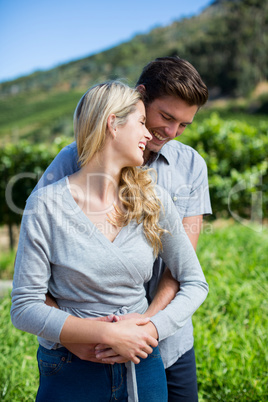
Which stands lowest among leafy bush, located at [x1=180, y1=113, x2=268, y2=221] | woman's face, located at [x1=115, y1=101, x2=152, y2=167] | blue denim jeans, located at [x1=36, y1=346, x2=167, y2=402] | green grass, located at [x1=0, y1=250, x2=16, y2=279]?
green grass, located at [x1=0, y1=250, x2=16, y2=279]

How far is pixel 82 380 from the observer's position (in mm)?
Answer: 1498

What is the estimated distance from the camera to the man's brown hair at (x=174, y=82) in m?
1.90

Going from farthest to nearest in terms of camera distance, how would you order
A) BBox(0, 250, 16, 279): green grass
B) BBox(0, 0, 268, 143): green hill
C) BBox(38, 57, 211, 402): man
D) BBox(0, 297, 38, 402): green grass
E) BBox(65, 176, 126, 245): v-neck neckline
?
BBox(0, 0, 268, 143): green hill
BBox(0, 250, 16, 279): green grass
BBox(0, 297, 38, 402): green grass
BBox(38, 57, 211, 402): man
BBox(65, 176, 126, 245): v-neck neckline

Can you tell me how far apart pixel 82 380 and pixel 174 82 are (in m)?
1.43

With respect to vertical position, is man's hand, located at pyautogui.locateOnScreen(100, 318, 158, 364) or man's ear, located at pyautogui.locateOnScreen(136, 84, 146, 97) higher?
man's ear, located at pyautogui.locateOnScreen(136, 84, 146, 97)

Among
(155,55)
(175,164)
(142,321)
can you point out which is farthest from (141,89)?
(155,55)

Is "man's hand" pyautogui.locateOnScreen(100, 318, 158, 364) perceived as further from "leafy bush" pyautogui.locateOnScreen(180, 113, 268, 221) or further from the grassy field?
"leafy bush" pyautogui.locateOnScreen(180, 113, 268, 221)

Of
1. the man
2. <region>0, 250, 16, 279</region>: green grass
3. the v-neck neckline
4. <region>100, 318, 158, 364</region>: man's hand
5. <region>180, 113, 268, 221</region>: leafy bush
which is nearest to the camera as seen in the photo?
<region>100, 318, 158, 364</region>: man's hand

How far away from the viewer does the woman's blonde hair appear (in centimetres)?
159

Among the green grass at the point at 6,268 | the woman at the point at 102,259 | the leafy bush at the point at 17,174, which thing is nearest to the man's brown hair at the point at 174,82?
the woman at the point at 102,259

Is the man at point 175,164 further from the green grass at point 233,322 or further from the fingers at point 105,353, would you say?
the green grass at point 233,322

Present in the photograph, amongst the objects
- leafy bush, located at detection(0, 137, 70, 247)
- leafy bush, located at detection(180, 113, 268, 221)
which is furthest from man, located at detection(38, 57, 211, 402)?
leafy bush, located at detection(0, 137, 70, 247)

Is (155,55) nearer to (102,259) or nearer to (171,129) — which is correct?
(171,129)

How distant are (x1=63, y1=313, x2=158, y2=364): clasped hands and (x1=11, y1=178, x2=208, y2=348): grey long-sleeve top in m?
0.07
